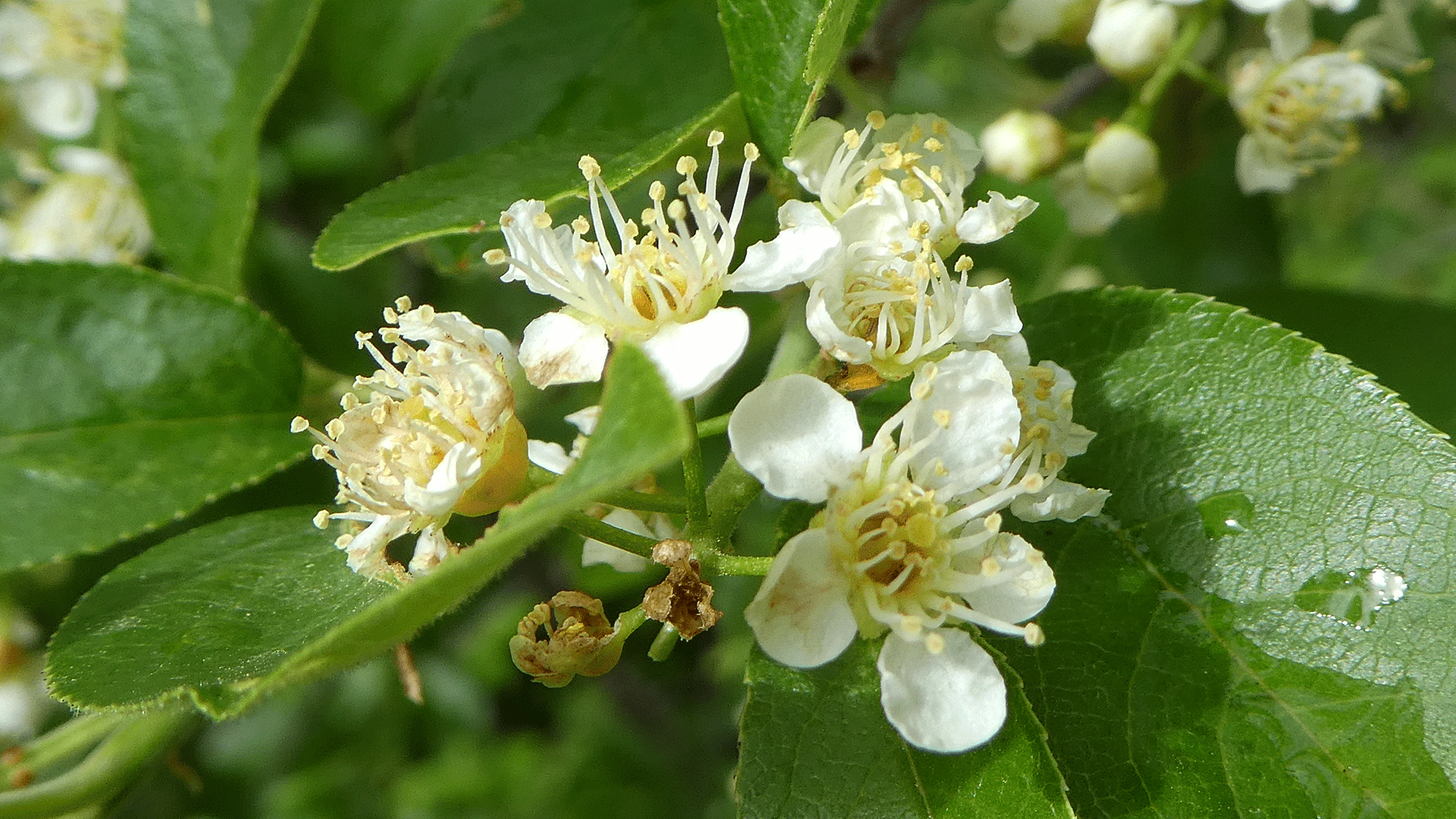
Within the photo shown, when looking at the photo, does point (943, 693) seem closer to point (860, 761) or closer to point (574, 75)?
point (860, 761)

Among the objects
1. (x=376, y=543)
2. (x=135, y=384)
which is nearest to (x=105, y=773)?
(x=135, y=384)

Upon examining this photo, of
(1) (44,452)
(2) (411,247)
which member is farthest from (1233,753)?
(2) (411,247)

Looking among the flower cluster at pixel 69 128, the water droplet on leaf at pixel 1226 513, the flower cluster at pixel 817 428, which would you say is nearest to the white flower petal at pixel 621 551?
the flower cluster at pixel 817 428

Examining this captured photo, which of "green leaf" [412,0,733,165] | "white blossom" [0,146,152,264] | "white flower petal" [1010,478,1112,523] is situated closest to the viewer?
"white flower petal" [1010,478,1112,523]

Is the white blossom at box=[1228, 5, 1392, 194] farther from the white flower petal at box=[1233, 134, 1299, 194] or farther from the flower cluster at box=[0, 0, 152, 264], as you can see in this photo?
the flower cluster at box=[0, 0, 152, 264]

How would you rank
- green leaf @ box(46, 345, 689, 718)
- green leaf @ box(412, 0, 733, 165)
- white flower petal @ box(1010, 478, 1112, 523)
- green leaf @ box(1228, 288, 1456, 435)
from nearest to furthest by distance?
green leaf @ box(46, 345, 689, 718), white flower petal @ box(1010, 478, 1112, 523), green leaf @ box(412, 0, 733, 165), green leaf @ box(1228, 288, 1456, 435)

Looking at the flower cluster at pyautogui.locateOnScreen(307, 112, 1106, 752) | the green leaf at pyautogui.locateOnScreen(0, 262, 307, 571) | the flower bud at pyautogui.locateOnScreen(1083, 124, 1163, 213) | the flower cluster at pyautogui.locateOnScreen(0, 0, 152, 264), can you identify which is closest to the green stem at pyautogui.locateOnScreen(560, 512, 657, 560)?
the flower cluster at pyautogui.locateOnScreen(307, 112, 1106, 752)
